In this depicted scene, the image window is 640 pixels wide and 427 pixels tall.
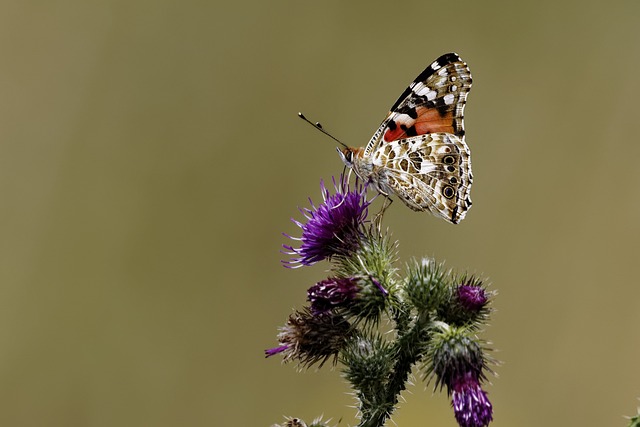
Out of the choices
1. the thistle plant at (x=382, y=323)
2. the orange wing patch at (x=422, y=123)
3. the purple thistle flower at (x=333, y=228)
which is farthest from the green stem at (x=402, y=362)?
the orange wing patch at (x=422, y=123)

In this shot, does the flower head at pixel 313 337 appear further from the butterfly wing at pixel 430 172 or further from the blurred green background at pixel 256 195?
the blurred green background at pixel 256 195

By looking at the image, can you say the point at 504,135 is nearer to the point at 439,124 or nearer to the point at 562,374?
the point at 562,374

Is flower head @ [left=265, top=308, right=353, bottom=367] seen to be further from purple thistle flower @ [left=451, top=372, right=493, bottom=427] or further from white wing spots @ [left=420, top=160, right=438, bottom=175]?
white wing spots @ [left=420, top=160, right=438, bottom=175]

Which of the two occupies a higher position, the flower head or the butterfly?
the butterfly

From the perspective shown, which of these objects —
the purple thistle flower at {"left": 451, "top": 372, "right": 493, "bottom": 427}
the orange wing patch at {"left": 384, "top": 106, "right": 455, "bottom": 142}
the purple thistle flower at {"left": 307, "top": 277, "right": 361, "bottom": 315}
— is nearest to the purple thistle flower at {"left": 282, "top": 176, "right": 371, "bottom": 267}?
the purple thistle flower at {"left": 307, "top": 277, "right": 361, "bottom": 315}

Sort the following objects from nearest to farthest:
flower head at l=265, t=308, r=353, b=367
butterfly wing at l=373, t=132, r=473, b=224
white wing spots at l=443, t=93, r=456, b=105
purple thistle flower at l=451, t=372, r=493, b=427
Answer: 1. purple thistle flower at l=451, t=372, r=493, b=427
2. flower head at l=265, t=308, r=353, b=367
3. butterfly wing at l=373, t=132, r=473, b=224
4. white wing spots at l=443, t=93, r=456, b=105

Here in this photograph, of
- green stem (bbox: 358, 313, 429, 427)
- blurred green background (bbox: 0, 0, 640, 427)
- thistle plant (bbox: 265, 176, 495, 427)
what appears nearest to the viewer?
thistle plant (bbox: 265, 176, 495, 427)

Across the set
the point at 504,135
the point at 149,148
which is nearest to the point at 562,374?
the point at 504,135
